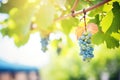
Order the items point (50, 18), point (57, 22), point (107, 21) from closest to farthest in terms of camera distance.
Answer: point (50, 18) < point (107, 21) < point (57, 22)

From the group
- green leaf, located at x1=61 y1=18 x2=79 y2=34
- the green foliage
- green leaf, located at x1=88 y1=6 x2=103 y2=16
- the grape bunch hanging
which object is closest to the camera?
the green foliage

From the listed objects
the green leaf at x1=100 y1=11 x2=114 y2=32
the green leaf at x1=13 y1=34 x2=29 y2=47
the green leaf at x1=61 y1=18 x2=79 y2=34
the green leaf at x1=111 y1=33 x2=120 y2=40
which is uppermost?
the green leaf at x1=61 y1=18 x2=79 y2=34

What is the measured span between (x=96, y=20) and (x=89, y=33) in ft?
0.48

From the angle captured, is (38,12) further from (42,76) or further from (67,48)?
(42,76)

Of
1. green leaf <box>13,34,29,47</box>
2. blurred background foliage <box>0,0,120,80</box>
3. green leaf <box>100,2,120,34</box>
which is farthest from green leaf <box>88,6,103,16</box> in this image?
green leaf <box>13,34,29,47</box>

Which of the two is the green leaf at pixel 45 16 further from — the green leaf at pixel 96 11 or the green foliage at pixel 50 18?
the green leaf at pixel 96 11

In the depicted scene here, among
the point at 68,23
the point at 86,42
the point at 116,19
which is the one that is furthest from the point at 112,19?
the point at 68,23

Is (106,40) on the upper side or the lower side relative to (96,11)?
lower

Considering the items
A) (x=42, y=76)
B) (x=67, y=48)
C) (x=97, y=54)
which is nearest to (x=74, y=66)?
(x=97, y=54)

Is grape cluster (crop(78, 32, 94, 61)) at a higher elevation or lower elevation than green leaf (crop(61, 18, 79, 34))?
lower

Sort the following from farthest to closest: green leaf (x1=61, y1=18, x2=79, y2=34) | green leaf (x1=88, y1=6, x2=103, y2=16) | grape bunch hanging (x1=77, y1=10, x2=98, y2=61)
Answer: green leaf (x1=61, y1=18, x2=79, y2=34) → green leaf (x1=88, y1=6, x2=103, y2=16) → grape bunch hanging (x1=77, y1=10, x2=98, y2=61)

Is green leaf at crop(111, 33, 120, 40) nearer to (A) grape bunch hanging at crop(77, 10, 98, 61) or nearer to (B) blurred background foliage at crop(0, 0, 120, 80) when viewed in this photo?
(B) blurred background foliage at crop(0, 0, 120, 80)

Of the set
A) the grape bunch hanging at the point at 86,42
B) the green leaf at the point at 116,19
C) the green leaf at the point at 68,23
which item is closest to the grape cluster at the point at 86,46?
the grape bunch hanging at the point at 86,42

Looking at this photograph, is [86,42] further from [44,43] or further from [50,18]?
[50,18]
